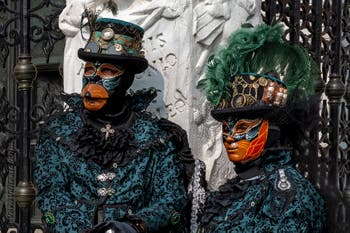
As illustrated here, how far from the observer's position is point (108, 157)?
5711 mm

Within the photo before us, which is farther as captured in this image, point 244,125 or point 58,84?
point 58,84

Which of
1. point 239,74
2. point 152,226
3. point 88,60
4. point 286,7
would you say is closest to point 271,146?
point 239,74

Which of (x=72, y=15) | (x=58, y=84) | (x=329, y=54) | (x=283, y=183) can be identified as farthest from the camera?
(x=329, y=54)

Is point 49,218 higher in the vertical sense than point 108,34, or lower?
lower

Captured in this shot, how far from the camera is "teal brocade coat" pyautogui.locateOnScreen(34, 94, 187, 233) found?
18.5ft

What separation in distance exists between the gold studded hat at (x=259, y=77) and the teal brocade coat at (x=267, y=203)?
0.78ft

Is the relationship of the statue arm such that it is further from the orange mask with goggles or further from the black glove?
the black glove

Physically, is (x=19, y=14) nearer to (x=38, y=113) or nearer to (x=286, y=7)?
(x=38, y=113)

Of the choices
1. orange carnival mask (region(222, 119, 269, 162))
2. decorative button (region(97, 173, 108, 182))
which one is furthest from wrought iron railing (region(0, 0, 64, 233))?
orange carnival mask (region(222, 119, 269, 162))

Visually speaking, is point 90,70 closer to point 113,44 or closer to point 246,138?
point 113,44

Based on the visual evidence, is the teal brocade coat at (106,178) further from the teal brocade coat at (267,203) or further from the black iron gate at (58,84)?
the black iron gate at (58,84)

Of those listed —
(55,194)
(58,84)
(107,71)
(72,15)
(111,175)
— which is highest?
(72,15)

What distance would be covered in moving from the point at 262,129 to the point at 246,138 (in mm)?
88

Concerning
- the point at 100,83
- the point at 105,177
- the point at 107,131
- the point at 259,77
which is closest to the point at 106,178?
the point at 105,177
